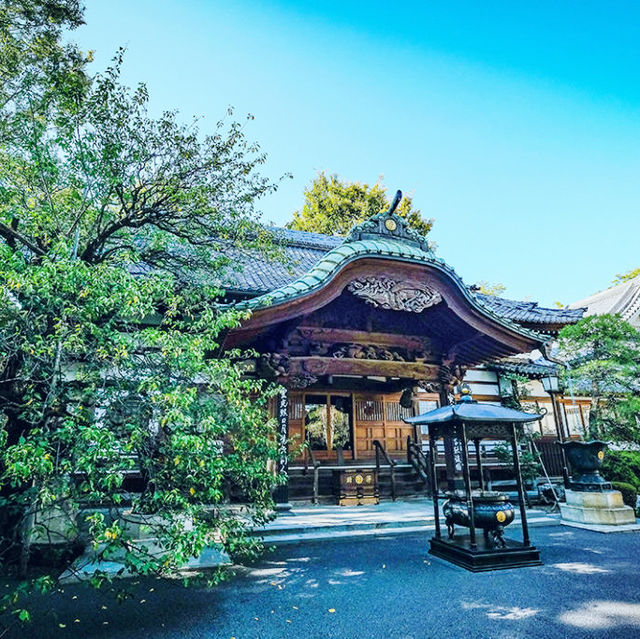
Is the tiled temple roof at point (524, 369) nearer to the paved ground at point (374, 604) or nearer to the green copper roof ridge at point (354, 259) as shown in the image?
the green copper roof ridge at point (354, 259)

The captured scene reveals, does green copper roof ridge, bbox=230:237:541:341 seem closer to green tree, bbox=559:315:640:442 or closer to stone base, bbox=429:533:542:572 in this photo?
green tree, bbox=559:315:640:442

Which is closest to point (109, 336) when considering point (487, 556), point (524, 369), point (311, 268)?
point (487, 556)

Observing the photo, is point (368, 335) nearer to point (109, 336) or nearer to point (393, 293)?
point (393, 293)

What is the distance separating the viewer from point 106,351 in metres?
3.21

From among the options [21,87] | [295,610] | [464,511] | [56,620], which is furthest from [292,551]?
[21,87]

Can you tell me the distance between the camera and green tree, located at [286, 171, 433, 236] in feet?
76.1

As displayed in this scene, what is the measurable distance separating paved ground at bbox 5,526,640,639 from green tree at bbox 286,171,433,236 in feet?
65.7

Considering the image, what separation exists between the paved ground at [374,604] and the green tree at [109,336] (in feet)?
1.52

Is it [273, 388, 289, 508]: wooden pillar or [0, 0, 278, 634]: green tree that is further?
[273, 388, 289, 508]: wooden pillar

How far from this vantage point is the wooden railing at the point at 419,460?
9.71 metres

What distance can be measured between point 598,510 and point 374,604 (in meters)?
5.69

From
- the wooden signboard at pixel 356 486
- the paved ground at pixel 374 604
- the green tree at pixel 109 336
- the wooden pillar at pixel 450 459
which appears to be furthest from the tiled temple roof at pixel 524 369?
the green tree at pixel 109 336

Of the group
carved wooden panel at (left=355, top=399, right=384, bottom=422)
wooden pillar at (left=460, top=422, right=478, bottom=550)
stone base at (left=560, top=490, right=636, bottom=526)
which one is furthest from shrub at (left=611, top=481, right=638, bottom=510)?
wooden pillar at (left=460, top=422, right=478, bottom=550)

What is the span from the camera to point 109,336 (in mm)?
3299
